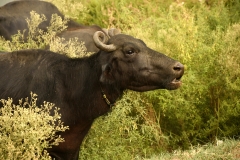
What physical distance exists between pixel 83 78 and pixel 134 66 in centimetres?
75

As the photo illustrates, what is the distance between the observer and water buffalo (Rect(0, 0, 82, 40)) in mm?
14555

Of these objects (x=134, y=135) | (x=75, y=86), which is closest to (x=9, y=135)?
(x=75, y=86)

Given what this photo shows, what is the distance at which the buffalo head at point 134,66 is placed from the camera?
7.39 m

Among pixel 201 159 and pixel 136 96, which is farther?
pixel 136 96

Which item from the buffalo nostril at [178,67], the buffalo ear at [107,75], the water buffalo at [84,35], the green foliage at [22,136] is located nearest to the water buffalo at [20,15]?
the water buffalo at [84,35]

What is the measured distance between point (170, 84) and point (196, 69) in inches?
178

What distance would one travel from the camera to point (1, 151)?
6.20 m

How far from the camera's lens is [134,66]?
295 inches

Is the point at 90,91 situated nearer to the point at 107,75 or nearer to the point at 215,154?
the point at 107,75

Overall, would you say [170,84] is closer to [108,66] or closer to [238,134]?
[108,66]

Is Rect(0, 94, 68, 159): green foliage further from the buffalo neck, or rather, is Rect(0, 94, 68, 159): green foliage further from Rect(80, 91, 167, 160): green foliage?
Rect(80, 91, 167, 160): green foliage

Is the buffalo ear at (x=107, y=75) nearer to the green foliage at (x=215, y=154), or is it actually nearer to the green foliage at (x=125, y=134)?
the green foliage at (x=215, y=154)

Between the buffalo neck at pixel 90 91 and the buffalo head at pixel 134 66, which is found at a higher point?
the buffalo head at pixel 134 66

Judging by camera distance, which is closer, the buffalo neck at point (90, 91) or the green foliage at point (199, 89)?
the buffalo neck at point (90, 91)
